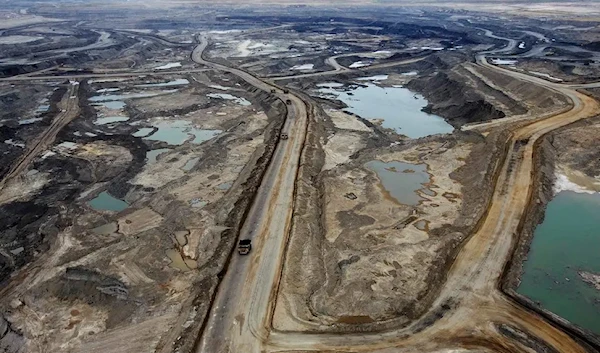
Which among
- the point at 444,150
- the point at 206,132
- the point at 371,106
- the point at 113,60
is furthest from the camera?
the point at 113,60

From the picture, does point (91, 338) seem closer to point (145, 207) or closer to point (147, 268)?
point (147, 268)

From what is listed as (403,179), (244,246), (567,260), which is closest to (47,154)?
(244,246)

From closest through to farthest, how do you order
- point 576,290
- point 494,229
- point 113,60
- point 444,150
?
point 576,290, point 494,229, point 444,150, point 113,60

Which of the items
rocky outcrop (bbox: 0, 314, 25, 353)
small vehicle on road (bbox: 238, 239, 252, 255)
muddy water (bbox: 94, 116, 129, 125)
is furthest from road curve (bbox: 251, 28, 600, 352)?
muddy water (bbox: 94, 116, 129, 125)

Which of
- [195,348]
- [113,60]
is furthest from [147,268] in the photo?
[113,60]

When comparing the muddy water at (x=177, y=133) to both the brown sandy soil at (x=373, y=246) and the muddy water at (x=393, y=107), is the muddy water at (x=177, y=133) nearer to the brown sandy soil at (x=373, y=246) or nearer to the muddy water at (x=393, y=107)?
the brown sandy soil at (x=373, y=246)

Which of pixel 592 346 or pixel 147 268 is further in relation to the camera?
pixel 147 268
